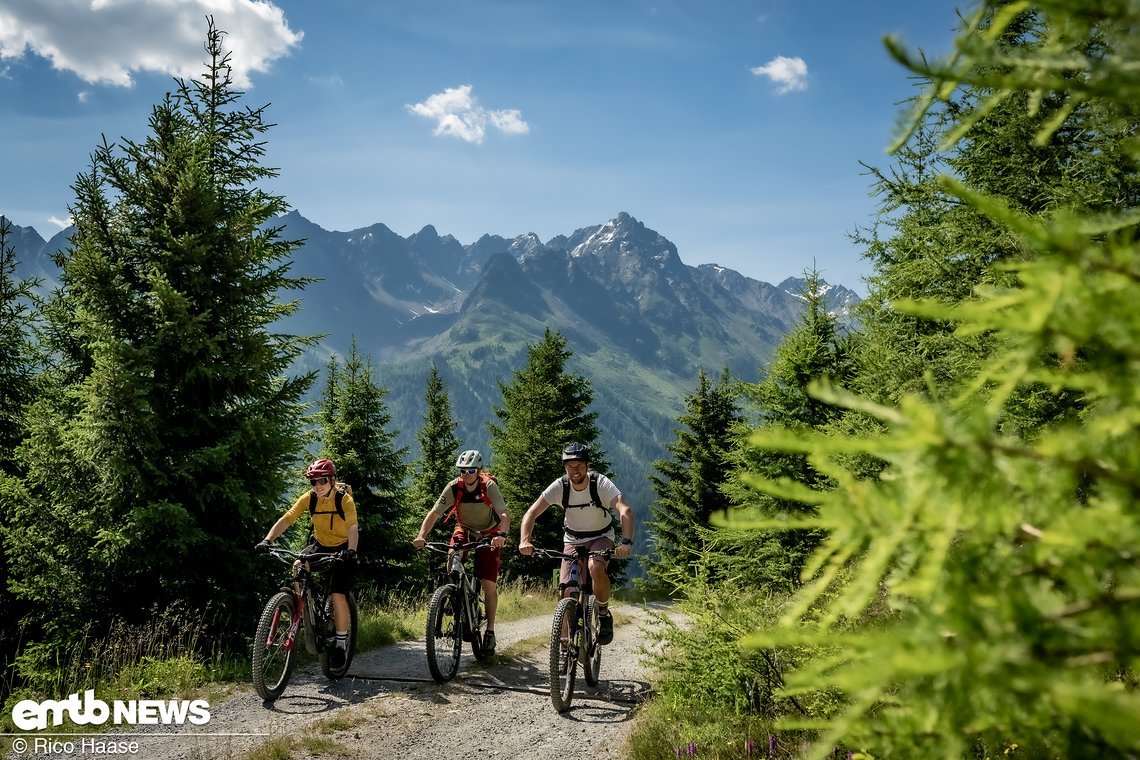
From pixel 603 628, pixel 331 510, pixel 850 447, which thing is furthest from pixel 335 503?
pixel 850 447

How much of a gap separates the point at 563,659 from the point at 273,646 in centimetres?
319

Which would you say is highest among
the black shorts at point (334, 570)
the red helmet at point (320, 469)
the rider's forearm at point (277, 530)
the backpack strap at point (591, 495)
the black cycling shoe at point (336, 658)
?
the red helmet at point (320, 469)

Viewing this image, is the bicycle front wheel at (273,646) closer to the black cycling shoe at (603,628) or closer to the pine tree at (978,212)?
the black cycling shoe at (603,628)

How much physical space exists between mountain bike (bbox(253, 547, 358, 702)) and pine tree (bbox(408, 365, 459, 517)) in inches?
738

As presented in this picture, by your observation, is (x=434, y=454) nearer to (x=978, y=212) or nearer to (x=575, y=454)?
(x=575, y=454)

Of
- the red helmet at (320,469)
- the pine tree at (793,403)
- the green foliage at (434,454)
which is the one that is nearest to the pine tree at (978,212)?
the pine tree at (793,403)

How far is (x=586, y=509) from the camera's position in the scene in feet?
24.0

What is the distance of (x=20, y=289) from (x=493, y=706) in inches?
504

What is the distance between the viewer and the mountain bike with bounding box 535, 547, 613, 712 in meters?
6.66

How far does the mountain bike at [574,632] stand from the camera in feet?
21.9

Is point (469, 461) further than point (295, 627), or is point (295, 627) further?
point (469, 461)

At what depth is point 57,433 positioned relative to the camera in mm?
9070

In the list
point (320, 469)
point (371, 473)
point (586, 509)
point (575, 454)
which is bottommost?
point (371, 473)

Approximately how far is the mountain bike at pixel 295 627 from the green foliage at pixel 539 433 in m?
16.5
